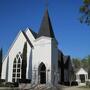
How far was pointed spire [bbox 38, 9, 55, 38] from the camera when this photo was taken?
172 feet

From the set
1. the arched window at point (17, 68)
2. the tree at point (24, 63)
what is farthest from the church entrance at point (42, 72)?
the arched window at point (17, 68)

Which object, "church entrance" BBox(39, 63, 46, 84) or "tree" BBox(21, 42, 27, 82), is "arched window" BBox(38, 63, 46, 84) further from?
"tree" BBox(21, 42, 27, 82)

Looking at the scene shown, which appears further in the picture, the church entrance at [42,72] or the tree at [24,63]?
the church entrance at [42,72]

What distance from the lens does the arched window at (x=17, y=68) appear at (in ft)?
173

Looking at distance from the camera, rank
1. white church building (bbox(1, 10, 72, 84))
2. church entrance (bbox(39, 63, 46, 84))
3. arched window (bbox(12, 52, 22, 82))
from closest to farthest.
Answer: white church building (bbox(1, 10, 72, 84)), church entrance (bbox(39, 63, 46, 84)), arched window (bbox(12, 52, 22, 82))

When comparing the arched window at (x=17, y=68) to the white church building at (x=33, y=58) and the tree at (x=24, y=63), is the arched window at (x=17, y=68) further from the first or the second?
the tree at (x=24, y=63)

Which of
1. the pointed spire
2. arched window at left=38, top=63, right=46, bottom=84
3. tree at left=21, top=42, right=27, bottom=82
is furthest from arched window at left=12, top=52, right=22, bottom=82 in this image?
the pointed spire

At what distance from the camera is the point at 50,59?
4978cm

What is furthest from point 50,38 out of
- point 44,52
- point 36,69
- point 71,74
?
point 71,74

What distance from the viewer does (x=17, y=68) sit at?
5322 cm

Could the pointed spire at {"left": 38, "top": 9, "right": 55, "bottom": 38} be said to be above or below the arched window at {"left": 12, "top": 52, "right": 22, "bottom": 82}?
above

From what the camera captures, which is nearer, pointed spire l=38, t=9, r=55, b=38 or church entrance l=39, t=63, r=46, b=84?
church entrance l=39, t=63, r=46, b=84

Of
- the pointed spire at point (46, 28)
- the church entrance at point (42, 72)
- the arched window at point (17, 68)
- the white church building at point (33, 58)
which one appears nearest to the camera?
the white church building at point (33, 58)

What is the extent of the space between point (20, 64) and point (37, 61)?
3.98 m
